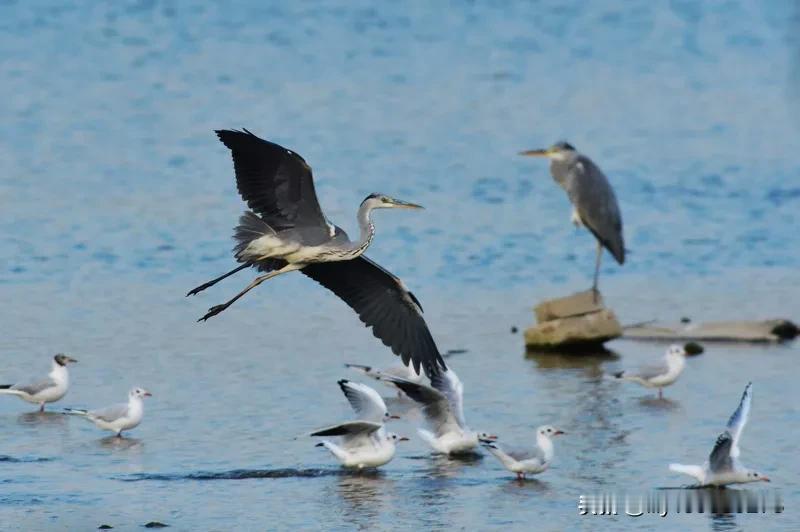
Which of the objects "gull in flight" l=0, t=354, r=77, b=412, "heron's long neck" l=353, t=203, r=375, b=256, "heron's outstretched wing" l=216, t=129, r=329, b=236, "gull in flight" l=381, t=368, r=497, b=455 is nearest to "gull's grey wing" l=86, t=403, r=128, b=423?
"gull in flight" l=0, t=354, r=77, b=412

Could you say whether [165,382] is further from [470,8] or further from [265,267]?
[470,8]

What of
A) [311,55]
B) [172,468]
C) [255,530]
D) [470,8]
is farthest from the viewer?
[470,8]

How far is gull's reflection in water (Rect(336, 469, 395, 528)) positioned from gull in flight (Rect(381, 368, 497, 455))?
0.48 metres

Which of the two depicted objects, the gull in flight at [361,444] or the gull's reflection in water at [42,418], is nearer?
the gull in flight at [361,444]

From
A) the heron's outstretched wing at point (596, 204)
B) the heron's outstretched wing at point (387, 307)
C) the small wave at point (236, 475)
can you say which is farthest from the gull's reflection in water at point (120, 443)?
the heron's outstretched wing at point (596, 204)

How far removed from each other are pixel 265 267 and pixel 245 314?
15.6 feet

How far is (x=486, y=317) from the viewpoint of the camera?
15.1 meters

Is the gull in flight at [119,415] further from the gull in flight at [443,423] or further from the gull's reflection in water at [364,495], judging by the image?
the gull in flight at [443,423]

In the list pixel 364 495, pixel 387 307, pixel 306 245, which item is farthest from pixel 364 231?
pixel 364 495

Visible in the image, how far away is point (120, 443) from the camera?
1114 cm

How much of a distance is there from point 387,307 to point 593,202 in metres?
6.46

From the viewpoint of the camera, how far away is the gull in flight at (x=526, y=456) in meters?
10.4

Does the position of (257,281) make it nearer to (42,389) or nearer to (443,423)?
(443,423)

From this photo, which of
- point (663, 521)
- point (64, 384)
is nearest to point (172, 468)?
point (64, 384)
